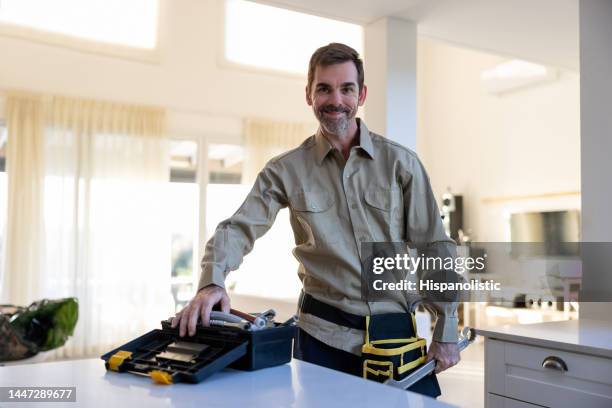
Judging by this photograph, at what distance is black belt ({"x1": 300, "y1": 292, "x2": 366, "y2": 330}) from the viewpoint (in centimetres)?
161

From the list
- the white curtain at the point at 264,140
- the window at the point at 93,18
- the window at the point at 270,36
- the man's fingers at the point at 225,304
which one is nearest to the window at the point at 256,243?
the white curtain at the point at 264,140

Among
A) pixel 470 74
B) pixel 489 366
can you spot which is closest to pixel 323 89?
pixel 489 366

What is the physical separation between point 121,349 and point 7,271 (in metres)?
5.17

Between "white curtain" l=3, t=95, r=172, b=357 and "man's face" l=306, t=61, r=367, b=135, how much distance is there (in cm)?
500

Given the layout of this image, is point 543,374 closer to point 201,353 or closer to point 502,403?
point 502,403

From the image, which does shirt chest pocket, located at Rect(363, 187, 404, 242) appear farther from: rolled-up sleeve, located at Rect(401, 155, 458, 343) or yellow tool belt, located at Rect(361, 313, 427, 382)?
yellow tool belt, located at Rect(361, 313, 427, 382)

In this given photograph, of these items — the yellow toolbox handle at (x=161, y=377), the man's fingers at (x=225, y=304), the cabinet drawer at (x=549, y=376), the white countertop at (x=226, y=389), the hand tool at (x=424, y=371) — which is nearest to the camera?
the white countertop at (x=226, y=389)

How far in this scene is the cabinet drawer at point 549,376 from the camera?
5.73 feet

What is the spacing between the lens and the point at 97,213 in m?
6.19

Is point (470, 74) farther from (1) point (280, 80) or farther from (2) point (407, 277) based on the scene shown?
(2) point (407, 277)

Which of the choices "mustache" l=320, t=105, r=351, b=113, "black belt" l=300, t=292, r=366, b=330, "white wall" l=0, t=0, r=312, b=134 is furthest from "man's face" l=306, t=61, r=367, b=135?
"white wall" l=0, t=0, r=312, b=134

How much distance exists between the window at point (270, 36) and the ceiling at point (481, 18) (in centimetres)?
413

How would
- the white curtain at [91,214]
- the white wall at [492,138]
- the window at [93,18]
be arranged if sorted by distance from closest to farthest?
the white curtain at [91,214]
the window at [93,18]
the white wall at [492,138]

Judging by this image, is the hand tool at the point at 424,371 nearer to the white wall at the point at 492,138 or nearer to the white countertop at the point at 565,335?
the white countertop at the point at 565,335
